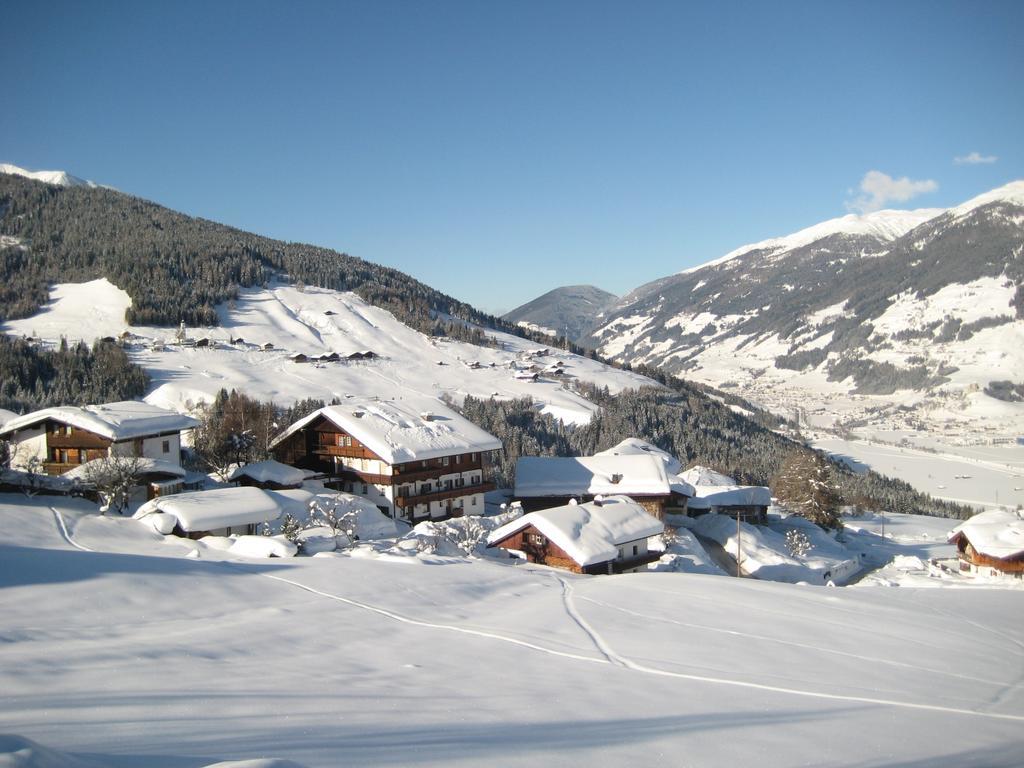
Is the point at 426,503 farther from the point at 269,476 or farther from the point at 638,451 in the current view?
the point at 638,451

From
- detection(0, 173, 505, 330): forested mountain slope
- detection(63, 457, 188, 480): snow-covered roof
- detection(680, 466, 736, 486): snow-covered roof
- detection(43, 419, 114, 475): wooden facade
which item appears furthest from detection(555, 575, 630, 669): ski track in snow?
detection(0, 173, 505, 330): forested mountain slope

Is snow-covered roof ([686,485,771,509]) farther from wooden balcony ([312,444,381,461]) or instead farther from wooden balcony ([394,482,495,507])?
wooden balcony ([312,444,381,461])

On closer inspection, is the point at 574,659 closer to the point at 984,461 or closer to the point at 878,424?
the point at 984,461

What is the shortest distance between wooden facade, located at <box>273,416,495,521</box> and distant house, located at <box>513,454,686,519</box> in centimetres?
381

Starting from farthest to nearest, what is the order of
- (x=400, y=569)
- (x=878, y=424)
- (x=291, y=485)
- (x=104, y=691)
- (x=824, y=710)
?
(x=878, y=424) < (x=291, y=485) < (x=400, y=569) < (x=824, y=710) < (x=104, y=691)

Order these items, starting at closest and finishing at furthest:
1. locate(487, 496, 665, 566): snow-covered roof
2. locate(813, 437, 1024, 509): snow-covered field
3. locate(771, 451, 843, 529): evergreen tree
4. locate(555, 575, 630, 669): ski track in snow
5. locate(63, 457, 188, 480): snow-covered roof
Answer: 1. locate(555, 575, 630, 669): ski track in snow
2. locate(487, 496, 665, 566): snow-covered roof
3. locate(63, 457, 188, 480): snow-covered roof
4. locate(771, 451, 843, 529): evergreen tree
5. locate(813, 437, 1024, 509): snow-covered field

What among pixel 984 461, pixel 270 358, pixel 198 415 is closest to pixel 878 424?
pixel 984 461

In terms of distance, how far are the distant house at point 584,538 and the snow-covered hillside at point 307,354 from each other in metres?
50.4

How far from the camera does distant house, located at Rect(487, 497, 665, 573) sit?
2978cm

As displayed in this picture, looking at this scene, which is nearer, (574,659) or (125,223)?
(574,659)

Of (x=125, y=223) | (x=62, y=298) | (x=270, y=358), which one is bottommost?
(x=270, y=358)

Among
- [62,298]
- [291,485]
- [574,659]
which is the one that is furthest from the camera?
[62,298]

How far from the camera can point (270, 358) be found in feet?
322

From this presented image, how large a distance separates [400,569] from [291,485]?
67.5ft
